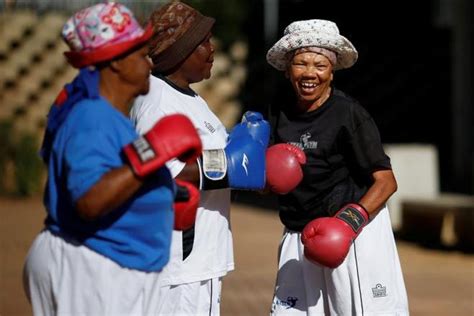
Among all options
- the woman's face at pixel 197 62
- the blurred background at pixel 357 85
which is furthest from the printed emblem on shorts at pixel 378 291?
the blurred background at pixel 357 85

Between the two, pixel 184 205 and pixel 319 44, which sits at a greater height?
pixel 319 44

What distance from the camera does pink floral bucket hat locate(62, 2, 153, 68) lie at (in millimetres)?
3629

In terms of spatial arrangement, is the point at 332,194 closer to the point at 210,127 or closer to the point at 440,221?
the point at 210,127

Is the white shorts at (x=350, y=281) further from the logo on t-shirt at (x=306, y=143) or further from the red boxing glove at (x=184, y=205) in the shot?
the red boxing glove at (x=184, y=205)

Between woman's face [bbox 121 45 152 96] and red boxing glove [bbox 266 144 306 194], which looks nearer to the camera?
woman's face [bbox 121 45 152 96]

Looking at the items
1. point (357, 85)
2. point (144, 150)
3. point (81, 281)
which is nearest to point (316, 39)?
point (144, 150)

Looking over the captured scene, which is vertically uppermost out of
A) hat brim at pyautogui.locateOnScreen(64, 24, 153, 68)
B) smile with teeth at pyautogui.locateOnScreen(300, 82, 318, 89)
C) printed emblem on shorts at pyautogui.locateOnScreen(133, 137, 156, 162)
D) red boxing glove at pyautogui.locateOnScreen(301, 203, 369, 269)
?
hat brim at pyautogui.locateOnScreen(64, 24, 153, 68)

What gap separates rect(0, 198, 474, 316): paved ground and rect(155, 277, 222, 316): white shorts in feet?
10.1

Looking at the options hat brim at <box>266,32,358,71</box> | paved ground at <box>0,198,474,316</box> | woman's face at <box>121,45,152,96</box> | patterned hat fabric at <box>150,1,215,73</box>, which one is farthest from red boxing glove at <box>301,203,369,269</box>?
paved ground at <box>0,198,474,316</box>

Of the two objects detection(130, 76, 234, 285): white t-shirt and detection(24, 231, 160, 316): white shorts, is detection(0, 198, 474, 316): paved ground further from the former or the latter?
detection(24, 231, 160, 316): white shorts

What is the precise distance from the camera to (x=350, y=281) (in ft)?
15.6

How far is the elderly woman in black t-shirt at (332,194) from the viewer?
4.71m

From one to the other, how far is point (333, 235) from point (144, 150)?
1.28 meters

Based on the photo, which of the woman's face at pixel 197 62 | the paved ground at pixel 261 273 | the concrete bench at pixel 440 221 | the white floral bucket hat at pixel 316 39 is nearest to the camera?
the woman's face at pixel 197 62
